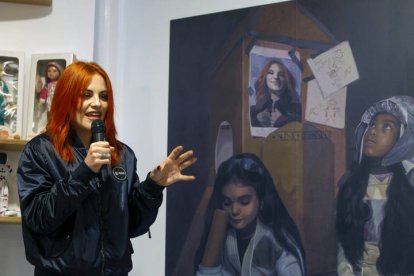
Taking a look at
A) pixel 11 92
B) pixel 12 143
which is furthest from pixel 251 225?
pixel 11 92

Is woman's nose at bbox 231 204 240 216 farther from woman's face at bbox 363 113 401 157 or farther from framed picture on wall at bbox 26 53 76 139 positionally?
framed picture on wall at bbox 26 53 76 139

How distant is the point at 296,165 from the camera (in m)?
1.83

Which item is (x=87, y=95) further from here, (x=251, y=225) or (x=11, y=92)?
A: (x=251, y=225)

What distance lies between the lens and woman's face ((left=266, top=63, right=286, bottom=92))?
1.89 m

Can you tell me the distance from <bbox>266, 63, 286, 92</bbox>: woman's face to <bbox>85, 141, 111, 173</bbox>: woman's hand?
873mm

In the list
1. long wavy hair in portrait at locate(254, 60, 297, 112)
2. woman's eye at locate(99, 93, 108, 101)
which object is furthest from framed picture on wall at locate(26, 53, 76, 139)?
long wavy hair in portrait at locate(254, 60, 297, 112)

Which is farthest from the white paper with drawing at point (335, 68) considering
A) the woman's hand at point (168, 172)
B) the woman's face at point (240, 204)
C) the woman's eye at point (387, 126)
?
the woman's hand at point (168, 172)

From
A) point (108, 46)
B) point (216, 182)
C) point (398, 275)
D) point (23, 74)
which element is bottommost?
point (398, 275)

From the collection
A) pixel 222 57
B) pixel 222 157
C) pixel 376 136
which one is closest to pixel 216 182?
pixel 222 157

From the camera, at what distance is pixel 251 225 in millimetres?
1896

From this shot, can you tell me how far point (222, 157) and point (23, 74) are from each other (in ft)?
3.08

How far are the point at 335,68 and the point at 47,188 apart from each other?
3.66 feet

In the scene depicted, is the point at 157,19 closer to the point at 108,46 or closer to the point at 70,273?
the point at 108,46

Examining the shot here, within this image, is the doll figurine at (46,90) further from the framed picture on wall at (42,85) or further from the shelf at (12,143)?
A: the shelf at (12,143)
